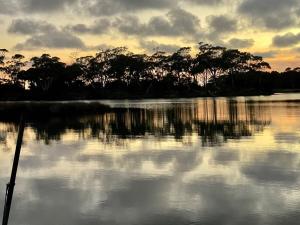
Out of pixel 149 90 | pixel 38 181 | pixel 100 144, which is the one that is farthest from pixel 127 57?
pixel 38 181

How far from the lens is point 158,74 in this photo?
144125mm

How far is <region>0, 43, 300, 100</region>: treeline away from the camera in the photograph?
414ft

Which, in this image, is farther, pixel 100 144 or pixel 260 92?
pixel 260 92

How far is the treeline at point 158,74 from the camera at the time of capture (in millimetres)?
126188

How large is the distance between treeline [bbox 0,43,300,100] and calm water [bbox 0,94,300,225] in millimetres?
100238

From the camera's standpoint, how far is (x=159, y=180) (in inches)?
581

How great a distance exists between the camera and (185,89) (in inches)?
5468

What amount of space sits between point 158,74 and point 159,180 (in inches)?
5125

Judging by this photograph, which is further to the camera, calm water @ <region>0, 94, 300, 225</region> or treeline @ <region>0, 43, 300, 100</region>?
treeline @ <region>0, 43, 300, 100</region>

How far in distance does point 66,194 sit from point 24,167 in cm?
573

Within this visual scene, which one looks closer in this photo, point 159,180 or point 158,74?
point 159,180

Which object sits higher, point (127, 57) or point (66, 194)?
point (127, 57)

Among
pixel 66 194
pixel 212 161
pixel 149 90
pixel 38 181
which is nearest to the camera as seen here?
pixel 66 194

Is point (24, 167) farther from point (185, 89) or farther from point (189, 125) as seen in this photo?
point (185, 89)
